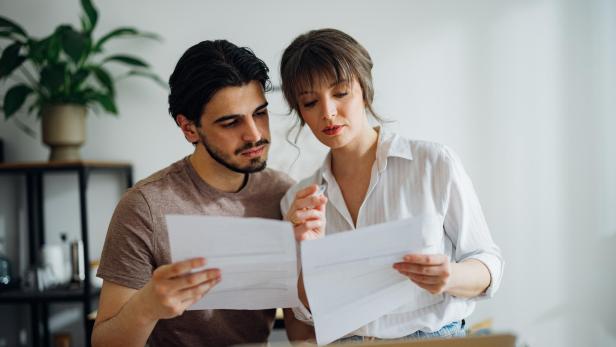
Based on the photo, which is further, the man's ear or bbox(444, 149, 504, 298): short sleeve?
the man's ear

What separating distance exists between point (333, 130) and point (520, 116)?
67.9 inches

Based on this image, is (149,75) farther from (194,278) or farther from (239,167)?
(194,278)

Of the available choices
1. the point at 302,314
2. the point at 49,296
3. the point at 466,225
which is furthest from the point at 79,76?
the point at 466,225

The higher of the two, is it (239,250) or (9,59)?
(9,59)

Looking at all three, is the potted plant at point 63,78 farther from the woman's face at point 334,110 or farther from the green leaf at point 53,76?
the woman's face at point 334,110

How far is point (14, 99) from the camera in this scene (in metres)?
2.84

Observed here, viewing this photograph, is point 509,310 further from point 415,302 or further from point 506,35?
point 415,302

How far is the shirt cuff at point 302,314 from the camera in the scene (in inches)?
58.7

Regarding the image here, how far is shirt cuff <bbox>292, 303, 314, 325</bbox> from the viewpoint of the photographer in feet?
4.89

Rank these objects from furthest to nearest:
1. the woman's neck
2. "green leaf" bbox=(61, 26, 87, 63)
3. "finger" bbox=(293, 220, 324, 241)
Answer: "green leaf" bbox=(61, 26, 87, 63)
the woman's neck
"finger" bbox=(293, 220, 324, 241)

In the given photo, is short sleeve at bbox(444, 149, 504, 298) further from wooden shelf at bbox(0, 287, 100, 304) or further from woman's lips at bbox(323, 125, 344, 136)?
wooden shelf at bbox(0, 287, 100, 304)

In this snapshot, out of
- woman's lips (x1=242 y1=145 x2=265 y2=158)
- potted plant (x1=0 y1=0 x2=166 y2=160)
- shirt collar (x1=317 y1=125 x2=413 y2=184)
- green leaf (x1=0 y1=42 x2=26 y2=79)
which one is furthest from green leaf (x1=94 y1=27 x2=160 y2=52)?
shirt collar (x1=317 y1=125 x2=413 y2=184)

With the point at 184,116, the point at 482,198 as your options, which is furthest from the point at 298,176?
the point at 184,116

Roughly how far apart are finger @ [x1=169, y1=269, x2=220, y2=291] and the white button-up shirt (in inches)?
14.3
